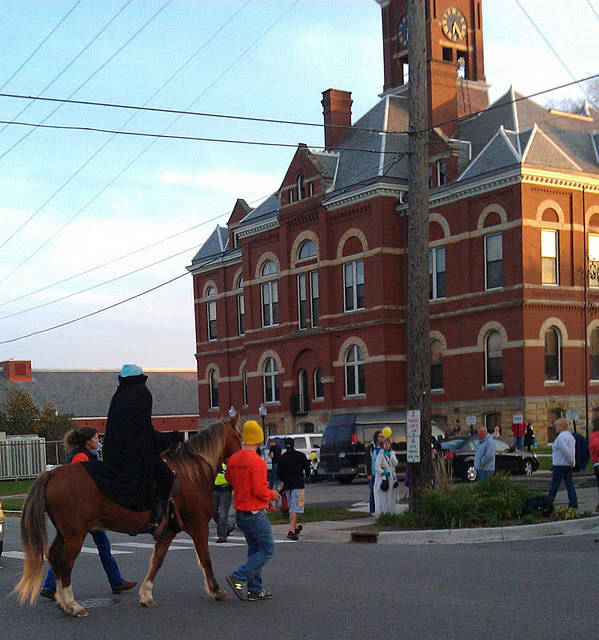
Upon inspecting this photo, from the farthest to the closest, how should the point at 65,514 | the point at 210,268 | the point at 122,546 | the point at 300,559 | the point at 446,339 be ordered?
the point at 210,268, the point at 446,339, the point at 122,546, the point at 300,559, the point at 65,514

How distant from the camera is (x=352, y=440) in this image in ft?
100

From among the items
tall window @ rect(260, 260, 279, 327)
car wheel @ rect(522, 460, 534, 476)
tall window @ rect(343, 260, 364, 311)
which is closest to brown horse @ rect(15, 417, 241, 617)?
car wheel @ rect(522, 460, 534, 476)

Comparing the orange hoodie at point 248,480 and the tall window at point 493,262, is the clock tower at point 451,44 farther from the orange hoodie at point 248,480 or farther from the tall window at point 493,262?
the orange hoodie at point 248,480

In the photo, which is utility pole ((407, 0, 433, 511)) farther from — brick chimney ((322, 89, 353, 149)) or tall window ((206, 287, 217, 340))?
tall window ((206, 287, 217, 340))

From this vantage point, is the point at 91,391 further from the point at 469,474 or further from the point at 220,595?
the point at 220,595

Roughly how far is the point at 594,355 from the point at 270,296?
18463 mm

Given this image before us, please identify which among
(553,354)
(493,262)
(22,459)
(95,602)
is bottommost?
(22,459)

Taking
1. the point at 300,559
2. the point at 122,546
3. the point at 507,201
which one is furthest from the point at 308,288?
the point at 300,559

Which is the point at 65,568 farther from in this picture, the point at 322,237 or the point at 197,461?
the point at 322,237

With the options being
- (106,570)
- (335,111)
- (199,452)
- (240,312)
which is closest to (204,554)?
(199,452)

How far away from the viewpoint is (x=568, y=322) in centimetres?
4081

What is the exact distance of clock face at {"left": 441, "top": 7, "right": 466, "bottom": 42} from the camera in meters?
50.8

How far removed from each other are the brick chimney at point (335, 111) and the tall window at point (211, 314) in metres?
13.7

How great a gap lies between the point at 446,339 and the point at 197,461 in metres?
34.8
